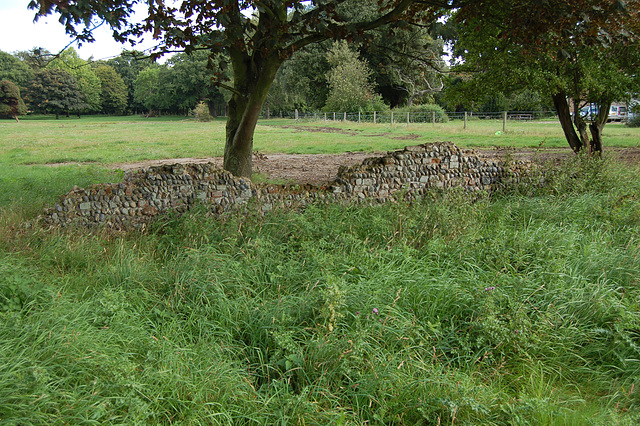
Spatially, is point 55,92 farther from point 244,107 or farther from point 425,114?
point 244,107

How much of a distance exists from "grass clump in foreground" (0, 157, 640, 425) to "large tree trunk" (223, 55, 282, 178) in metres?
3.23

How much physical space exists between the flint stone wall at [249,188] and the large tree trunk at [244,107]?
178cm

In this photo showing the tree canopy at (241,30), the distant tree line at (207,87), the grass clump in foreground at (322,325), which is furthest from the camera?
the distant tree line at (207,87)

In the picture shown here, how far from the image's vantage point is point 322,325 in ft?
13.2

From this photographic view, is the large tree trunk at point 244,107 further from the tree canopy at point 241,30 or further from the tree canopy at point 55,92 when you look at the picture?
the tree canopy at point 55,92

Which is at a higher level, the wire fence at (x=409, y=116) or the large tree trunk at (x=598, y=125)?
the wire fence at (x=409, y=116)

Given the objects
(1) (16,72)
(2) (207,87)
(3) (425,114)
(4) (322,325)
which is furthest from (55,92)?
(4) (322,325)

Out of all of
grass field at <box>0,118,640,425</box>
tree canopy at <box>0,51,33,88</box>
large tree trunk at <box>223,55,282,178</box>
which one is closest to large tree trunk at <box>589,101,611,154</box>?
grass field at <box>0,118,640,425</box>

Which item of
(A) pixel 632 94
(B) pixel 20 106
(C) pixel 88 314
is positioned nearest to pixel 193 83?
(B) pixel 20 106

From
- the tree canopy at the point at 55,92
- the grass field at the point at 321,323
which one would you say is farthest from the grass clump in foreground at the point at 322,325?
the tree canopy at the point at 55,92

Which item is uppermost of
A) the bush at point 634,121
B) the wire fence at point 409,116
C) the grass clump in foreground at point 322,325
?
the wire fence at point 409,116

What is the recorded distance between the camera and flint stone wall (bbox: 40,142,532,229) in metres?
6.98

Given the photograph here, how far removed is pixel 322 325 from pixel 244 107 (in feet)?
22.1

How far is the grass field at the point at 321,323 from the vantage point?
3260 mm
